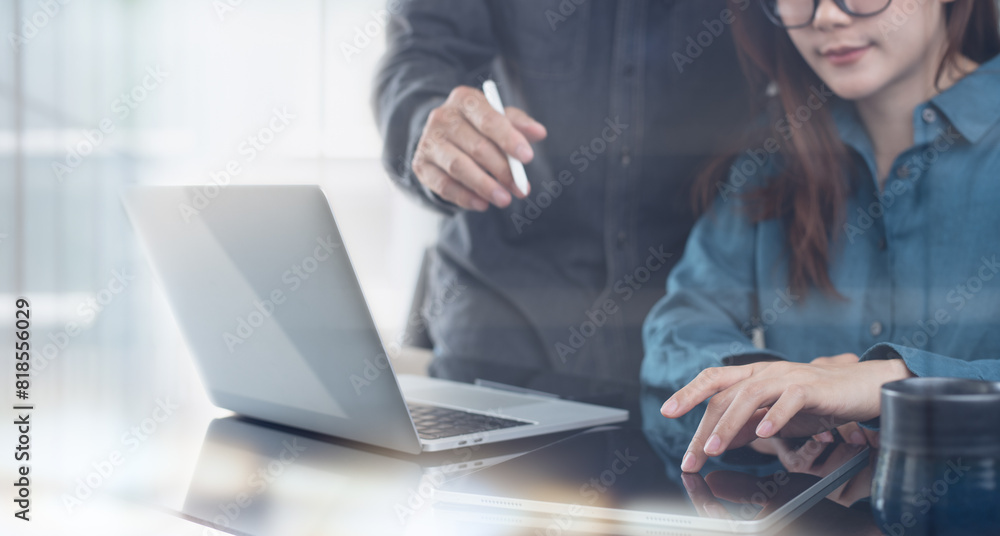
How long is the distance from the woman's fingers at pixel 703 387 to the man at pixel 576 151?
0.64 meters

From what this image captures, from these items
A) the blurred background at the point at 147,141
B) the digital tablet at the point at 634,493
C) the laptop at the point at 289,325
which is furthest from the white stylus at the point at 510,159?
the blurred background at the point at 147,141

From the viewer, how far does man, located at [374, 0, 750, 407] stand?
130 cm

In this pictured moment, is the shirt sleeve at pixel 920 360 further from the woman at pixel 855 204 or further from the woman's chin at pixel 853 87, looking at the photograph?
the woman's chin at pixel 853 87

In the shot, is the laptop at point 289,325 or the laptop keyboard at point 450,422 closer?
the laptop at point 289,325

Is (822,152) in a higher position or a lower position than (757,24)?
lower

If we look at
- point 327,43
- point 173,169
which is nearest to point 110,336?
point 173,169

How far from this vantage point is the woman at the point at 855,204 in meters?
0.96

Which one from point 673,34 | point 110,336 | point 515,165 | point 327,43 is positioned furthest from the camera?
point 327,43

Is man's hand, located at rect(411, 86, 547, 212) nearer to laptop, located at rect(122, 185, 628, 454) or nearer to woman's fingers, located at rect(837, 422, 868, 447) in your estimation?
laptop, located at rect(122, 185, 628, 454)

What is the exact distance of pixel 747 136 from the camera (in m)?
1.16

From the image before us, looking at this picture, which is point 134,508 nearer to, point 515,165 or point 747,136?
point 515,165

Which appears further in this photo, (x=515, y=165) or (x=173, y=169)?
(x=173, y=169)

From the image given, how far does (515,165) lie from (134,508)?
513mm

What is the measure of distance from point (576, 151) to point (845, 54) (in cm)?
47
